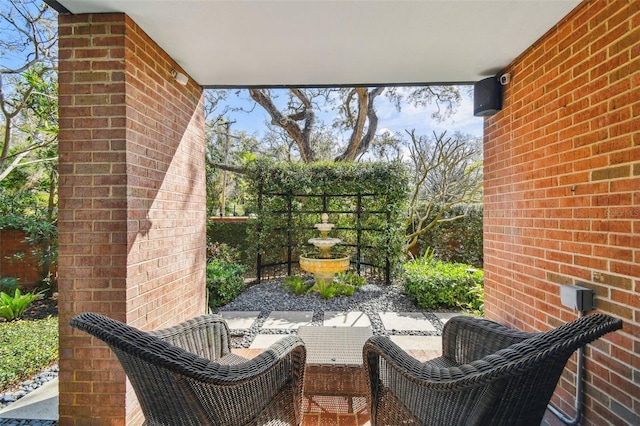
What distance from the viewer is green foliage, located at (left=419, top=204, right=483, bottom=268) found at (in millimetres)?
7211

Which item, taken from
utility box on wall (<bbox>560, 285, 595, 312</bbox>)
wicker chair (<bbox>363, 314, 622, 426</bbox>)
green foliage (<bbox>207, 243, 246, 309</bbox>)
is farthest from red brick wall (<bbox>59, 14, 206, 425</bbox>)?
utility box on wall (<bbox>560, 285, 595, 312</bbox>)

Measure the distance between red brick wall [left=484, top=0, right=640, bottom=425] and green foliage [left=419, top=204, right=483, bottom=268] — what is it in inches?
189

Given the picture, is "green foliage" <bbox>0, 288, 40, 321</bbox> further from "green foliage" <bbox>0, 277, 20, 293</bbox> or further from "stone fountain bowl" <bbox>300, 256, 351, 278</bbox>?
"stone fountain bowl" <bbox>300, 256, 351, 278</bbox>

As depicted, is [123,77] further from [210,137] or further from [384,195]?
[210,137]

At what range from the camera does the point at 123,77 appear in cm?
A: 196

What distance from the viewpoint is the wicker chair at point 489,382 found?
3.59ft

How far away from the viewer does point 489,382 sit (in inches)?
42.7

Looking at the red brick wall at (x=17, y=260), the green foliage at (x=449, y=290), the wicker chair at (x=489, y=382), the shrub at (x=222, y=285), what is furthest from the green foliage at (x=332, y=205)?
the wicker chair at (x=489, y=382)

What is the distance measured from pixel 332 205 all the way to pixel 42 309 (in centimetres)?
503

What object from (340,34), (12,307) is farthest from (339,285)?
(12,307)

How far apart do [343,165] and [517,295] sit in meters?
4.02

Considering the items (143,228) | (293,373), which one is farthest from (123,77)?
(293,373)

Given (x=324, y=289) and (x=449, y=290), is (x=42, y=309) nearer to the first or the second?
(x=324, y=289)

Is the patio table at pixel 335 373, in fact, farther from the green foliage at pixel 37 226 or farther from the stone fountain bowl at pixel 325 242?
the green foliage at pixel 37 226
